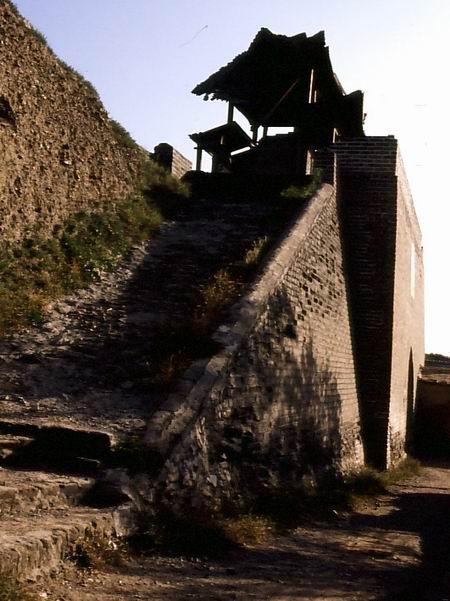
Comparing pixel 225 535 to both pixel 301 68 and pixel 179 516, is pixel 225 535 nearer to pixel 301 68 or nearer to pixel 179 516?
pixel 179 516

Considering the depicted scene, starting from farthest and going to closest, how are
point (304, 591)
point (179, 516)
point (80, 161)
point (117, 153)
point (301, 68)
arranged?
1. point (301, 68)
2. point (117, 153)
3. point (80, 161)
4. point (179, 516)
5. point (304, 591)

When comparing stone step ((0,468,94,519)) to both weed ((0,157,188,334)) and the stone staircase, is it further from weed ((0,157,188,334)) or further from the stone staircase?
weed ((0,157,188,334))

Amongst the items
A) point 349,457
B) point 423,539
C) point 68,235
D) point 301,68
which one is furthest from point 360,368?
point 301,68

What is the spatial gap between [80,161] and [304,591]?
7792 millimetres

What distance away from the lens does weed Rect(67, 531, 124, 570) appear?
4098 millimetres

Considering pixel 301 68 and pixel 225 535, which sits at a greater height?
pixel 301 68

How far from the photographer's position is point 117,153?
11.5 meters

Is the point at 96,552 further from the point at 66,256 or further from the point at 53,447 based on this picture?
the point at 66,256

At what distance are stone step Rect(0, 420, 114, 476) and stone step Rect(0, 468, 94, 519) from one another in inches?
8.5

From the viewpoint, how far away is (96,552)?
4.23 meters

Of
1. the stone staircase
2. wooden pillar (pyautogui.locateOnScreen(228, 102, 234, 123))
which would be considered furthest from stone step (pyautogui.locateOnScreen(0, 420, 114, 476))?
wooden pillar (pyautogui.locateOnScreen(228, 102, 234, 123))

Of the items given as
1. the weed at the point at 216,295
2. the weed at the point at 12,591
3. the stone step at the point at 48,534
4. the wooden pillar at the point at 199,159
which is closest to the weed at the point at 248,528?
the stone step at the point at 48,534

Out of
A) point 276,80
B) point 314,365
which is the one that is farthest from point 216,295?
point 276,80

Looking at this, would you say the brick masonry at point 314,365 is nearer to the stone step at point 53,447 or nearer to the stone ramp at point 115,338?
the stone step at point 53,447
